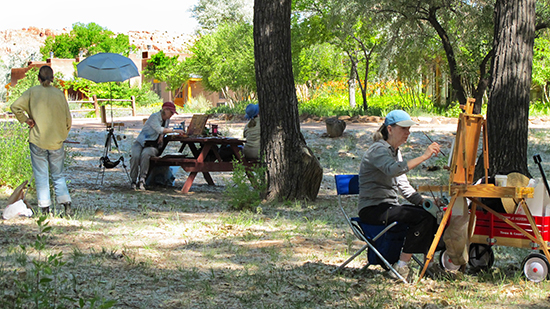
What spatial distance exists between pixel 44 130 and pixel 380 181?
3713 millimetres

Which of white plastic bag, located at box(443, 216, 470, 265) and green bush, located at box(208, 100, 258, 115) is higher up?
green bush, located at box(208, 100, 258, 115)

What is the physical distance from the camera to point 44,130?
20.9 feet

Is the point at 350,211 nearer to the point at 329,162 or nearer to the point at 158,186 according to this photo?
the point at 158,186

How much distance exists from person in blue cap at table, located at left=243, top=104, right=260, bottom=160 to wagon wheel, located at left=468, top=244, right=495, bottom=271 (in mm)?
4721

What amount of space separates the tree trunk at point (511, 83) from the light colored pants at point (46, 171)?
5.15 metres

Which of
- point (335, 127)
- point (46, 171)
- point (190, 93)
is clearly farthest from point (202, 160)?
point (190, 93)

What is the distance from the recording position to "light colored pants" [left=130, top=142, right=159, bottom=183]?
9.15 metres

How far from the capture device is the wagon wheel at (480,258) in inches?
190

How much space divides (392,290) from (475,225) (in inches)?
36.2

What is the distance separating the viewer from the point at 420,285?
447 cm

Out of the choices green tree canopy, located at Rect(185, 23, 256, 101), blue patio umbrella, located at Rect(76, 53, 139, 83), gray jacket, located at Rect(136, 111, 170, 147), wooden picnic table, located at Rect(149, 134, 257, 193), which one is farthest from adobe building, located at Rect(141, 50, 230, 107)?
wooden picnic table, located at Rect(149, 134, 257, 193)

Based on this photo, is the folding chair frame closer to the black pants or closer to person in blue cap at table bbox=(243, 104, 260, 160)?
the black pants

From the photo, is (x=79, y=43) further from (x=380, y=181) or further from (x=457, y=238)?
(x=457, y=238)

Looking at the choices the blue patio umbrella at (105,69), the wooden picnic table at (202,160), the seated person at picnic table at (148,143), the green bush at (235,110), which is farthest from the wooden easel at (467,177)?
the green bush at (235,110)
